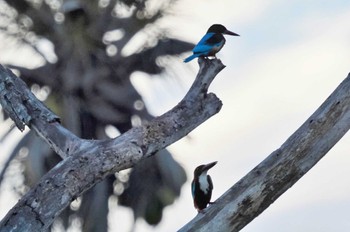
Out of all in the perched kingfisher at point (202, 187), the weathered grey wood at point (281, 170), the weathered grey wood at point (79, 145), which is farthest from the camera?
the perched kingfisher at point (202, 187)

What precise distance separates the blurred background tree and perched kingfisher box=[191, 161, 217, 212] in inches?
306

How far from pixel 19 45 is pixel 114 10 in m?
1.77

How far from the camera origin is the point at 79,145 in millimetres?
6785

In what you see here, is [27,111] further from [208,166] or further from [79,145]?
[208,166]

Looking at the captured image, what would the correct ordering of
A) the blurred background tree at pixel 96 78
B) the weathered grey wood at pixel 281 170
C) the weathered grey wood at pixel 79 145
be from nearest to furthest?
the weathered grey wood at pixel 79 145 < the weathered grey wood at pixel 281 170 < the blurred background tree at pixel 96 78

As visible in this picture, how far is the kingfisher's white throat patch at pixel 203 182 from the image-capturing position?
767 centimetres

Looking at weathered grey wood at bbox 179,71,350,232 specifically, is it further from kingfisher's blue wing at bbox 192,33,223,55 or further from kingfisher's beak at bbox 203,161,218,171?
kingfisher's blue wing at bbox 192,33,223,55

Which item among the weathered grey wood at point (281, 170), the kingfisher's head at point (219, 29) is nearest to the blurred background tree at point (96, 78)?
the kingfisher's head at point (219, 29)

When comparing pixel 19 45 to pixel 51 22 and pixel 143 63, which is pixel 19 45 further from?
pixel 143 63

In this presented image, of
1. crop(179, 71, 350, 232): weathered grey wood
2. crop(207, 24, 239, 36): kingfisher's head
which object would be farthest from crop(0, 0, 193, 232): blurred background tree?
crop(179, 71, 350, 232): weathered grey wood

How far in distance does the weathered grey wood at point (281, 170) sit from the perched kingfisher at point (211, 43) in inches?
49.9

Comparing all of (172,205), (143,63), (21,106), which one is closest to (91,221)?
(172,205)

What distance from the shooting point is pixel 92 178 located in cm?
659

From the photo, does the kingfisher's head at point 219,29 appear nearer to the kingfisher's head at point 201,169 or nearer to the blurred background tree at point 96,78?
the kingfisher's head at point 201,169
